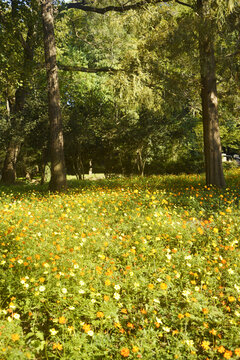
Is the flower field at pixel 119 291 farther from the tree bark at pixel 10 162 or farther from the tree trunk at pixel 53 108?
the tree bark at pixel 10 162

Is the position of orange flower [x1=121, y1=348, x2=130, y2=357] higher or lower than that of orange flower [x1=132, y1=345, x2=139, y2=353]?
higher

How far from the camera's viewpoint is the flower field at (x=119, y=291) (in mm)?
2686

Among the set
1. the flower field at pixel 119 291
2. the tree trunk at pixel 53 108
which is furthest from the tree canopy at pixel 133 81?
the flower field at pixel 119 291

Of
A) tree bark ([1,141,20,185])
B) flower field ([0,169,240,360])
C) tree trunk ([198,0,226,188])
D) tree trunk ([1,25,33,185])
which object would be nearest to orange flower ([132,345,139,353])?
flower field ([0,169,240,360])

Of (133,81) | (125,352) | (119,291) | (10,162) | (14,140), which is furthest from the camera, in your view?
(10,162)

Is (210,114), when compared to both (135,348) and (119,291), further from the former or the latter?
(135,348)

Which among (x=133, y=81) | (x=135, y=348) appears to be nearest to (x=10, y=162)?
(x=133, y=81)

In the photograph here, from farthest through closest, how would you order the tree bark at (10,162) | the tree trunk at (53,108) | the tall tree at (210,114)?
1. the tree bark at (10,162)
2. the tree trunk at (53,108)
3. the tall tree at (210,114)

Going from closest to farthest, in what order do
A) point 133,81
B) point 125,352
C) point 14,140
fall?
point 125,352
point 133,81
point 14,140

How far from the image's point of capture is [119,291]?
11.3 ft

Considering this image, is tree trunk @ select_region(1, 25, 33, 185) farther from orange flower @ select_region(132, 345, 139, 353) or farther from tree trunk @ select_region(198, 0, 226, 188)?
orange flower @ select_region(132, 345, 139, 353)

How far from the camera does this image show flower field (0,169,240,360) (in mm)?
2686

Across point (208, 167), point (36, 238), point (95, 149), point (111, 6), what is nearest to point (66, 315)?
point (36, 238)

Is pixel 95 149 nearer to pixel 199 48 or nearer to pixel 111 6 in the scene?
pixel 111 6
